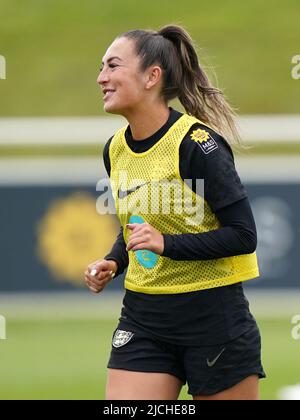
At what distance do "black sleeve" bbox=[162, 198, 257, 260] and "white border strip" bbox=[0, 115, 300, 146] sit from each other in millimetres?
6043

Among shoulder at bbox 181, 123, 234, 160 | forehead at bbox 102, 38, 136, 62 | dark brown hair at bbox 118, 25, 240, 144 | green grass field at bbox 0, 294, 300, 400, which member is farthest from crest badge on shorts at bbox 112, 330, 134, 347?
green grass field at bbox 0, 294, 300, 400

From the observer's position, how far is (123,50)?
159 inches

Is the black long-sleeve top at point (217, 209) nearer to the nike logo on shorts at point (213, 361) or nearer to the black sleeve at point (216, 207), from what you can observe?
the black sleeve at point (216, 207)

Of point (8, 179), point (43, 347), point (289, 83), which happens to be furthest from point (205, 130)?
point (289, 83)

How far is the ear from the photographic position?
4.05m

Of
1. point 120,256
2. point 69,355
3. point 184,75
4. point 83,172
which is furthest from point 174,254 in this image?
point 83,172

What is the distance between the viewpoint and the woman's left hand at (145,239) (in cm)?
366

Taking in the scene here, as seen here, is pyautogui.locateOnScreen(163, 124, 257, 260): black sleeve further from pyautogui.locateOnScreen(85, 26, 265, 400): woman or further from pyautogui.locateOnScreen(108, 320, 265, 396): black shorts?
pyautogui.locateOnScreen(108, 320, 265, 396): black shorts

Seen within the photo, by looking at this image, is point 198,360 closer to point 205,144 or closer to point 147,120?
point 205,144

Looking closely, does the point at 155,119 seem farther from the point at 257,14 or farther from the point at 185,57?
the point at 257,14

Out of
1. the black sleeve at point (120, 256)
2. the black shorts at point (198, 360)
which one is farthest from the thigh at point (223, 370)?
the black sleeve at point (120, 256)

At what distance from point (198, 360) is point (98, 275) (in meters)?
0.47

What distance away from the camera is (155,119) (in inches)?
158

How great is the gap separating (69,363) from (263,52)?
4814mm
